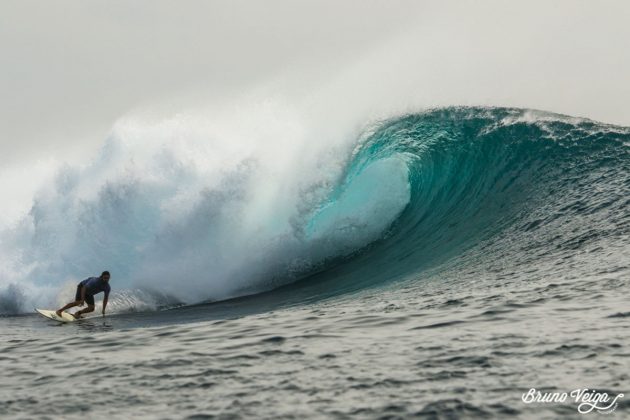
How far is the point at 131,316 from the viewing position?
13.3 m

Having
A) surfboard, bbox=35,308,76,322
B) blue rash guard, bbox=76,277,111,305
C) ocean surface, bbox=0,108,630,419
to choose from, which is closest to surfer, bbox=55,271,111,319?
blue rash guard, bbox=76,277,111,305

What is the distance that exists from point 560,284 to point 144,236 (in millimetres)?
10041

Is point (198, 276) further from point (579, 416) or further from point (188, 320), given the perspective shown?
point (579, 416)

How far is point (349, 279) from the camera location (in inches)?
544

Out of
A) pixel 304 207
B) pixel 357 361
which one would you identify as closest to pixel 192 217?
pixel 304 207

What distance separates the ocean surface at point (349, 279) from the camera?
626 cm

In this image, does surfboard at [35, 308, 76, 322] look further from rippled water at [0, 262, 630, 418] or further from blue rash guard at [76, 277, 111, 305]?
rippled water at [0, 262, 630, 418]

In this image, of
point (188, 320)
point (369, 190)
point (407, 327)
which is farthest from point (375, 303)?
point (369, 190)

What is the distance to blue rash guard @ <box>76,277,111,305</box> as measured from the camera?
44.3 feet
